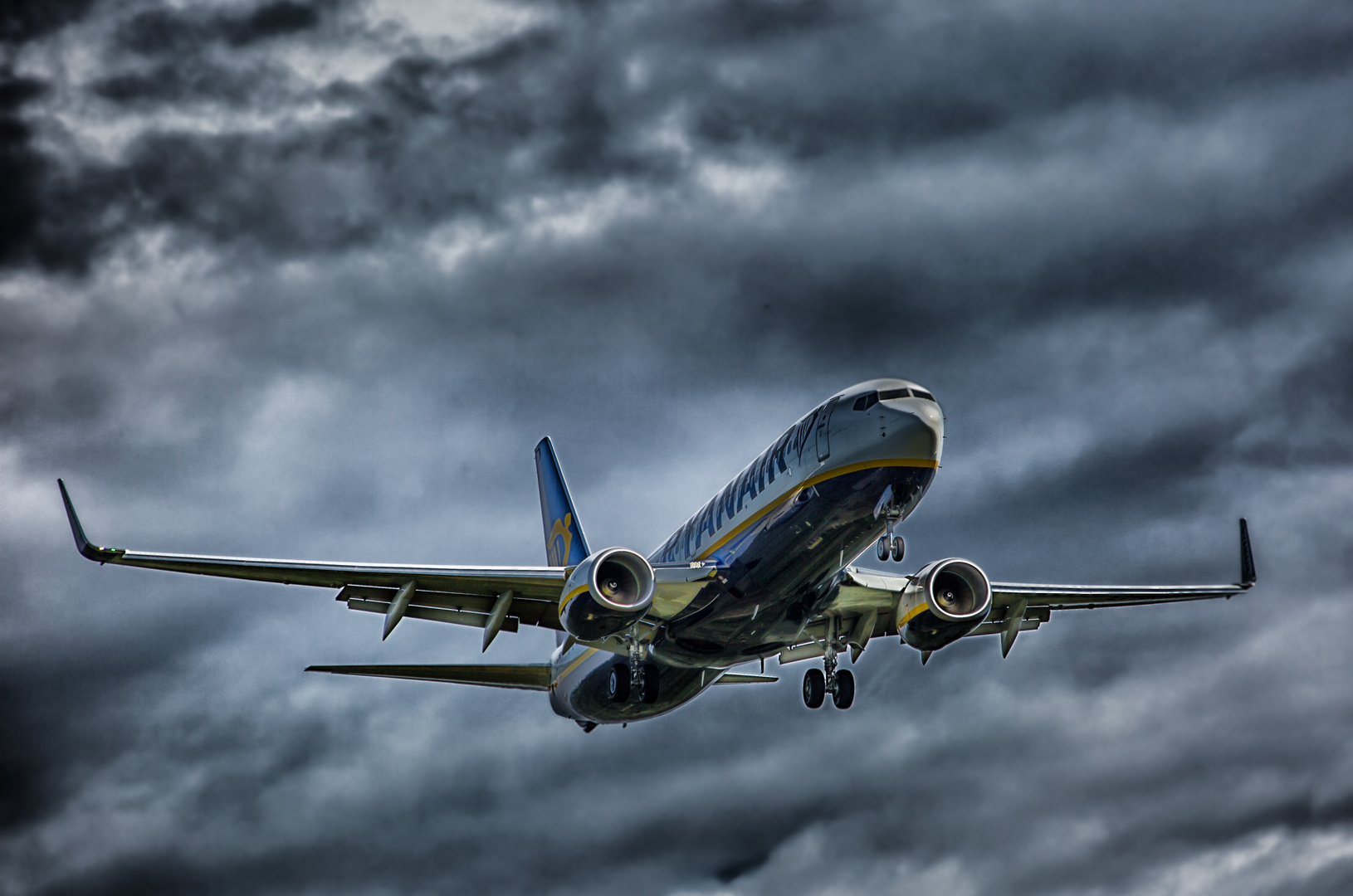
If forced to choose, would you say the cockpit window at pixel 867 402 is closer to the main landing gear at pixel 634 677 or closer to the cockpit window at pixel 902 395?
the cockpit window at pixel 902 395

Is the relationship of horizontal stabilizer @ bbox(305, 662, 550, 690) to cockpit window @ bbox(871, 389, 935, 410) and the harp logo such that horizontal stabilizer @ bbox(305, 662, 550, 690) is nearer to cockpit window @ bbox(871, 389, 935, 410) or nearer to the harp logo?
the harp logo

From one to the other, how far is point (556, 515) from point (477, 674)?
39.4ft

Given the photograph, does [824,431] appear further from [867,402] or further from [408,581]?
[408,581]

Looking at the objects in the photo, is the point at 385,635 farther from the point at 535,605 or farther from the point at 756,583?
the point at 756,583

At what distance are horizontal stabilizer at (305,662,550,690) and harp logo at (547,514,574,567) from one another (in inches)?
279

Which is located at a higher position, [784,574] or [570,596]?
[784,574]

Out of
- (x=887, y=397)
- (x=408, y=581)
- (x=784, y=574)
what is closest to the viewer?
(x=887, y=397)

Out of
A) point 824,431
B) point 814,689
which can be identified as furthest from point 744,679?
point 824,431

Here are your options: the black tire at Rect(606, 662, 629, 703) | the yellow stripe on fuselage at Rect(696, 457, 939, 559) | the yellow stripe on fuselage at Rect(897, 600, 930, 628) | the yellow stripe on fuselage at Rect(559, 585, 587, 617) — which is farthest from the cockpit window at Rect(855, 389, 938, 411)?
the black tire at Rect(606, 662, 629, 703)

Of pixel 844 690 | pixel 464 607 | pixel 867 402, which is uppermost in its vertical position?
pixel 867 402

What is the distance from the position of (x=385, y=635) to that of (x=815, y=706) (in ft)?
45.1

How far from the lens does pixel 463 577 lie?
122ft

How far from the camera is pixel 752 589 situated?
33.9 meters

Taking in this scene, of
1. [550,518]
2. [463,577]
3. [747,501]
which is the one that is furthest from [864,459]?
[550,518]
